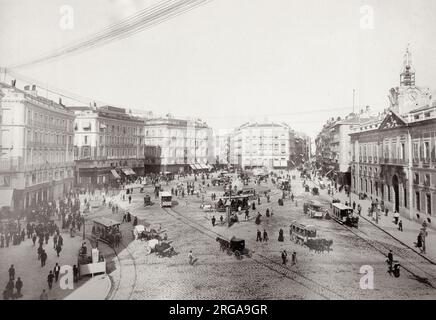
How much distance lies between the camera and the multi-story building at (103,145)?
2046 inches

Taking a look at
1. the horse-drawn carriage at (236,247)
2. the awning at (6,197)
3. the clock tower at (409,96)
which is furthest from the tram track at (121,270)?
the clock tower at (409,96)

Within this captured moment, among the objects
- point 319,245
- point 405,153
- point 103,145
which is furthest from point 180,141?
point 319,245

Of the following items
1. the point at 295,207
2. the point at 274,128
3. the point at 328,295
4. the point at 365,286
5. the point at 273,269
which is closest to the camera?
the point at 328,295

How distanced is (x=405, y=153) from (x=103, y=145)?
140ft

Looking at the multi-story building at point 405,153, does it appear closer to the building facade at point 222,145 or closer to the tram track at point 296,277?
the tram track at point 296,277

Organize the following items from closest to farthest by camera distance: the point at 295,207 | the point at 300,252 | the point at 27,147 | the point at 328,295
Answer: the point at 328,295, the point at 300,252, the point at 27,147, the point at 295,207

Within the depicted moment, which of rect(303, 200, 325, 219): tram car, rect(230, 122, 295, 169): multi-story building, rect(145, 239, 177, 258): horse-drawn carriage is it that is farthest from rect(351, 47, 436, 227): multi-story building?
rect(230, 122, 295, 169): multi-story building

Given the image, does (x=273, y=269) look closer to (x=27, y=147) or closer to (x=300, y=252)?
(x=300, y=252)

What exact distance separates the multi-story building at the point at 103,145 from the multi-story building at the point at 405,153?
121 feet

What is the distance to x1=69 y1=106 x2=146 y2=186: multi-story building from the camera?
51969 mm

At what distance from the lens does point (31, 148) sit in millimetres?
33500
